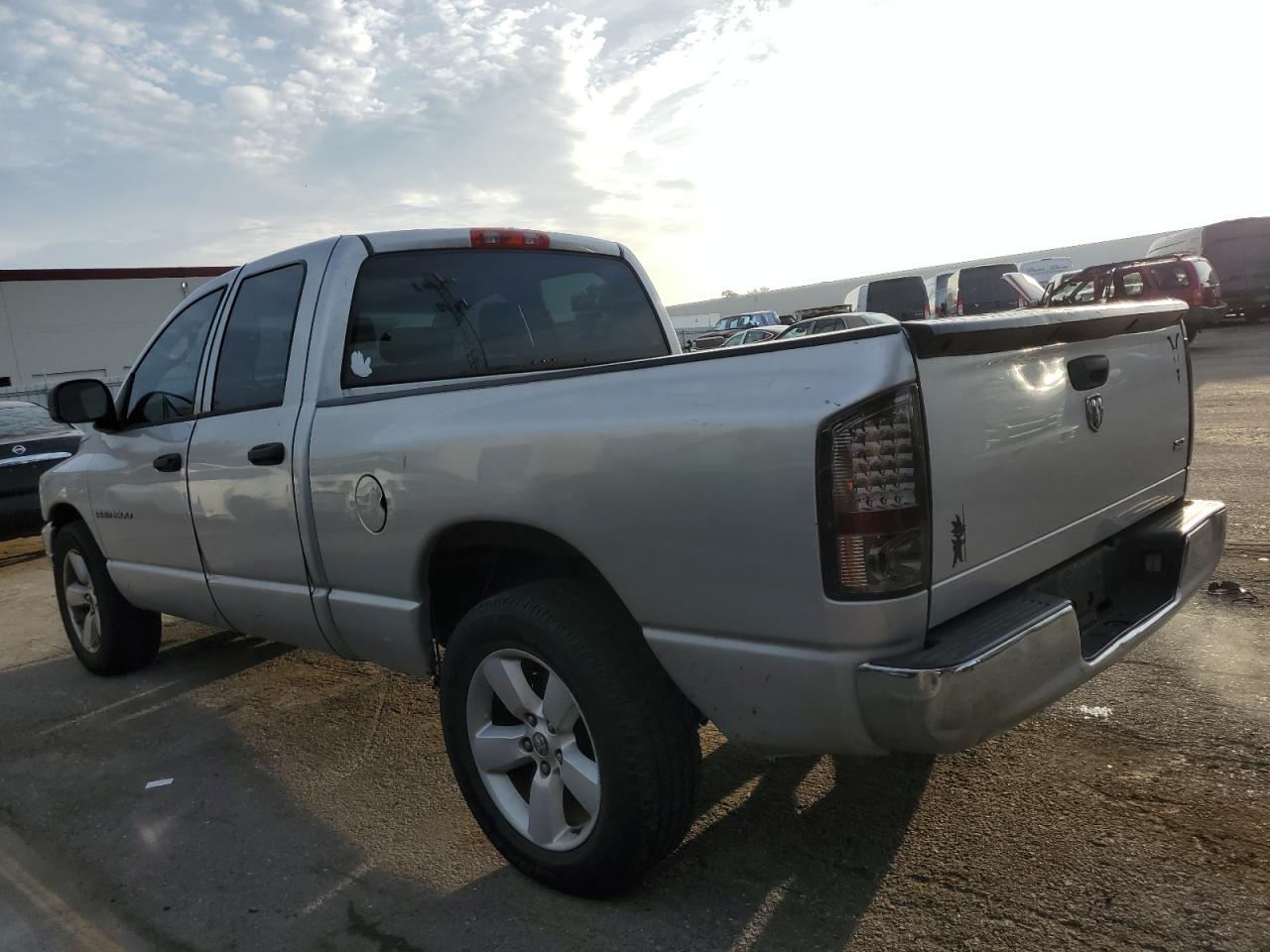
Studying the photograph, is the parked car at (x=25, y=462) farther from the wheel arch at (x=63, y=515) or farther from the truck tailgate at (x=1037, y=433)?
the truck tailgate at (x=1037, y=433)

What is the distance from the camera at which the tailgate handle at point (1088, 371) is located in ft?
8.10

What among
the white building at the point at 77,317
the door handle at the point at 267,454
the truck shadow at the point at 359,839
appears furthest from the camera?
the white building at the point at 77,317

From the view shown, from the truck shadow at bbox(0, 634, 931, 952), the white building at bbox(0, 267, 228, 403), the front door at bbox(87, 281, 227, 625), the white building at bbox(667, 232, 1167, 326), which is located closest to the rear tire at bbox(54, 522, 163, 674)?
the front door at bbox(87, 281, 227, 625)

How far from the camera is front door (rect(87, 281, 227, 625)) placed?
4.07 m

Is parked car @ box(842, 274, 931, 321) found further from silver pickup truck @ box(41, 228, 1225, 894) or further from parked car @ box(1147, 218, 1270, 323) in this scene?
silver pickup truck @ box(41, 228, 1225, 894)

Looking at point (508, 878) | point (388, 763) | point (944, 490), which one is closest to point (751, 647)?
point (944, 490)

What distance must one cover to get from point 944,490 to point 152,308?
3802cm

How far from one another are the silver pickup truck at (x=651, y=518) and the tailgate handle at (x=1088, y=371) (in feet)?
0.05

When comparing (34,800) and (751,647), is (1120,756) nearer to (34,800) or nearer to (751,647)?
(751,647)

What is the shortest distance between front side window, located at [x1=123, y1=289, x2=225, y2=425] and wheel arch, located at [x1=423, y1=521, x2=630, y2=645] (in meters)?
1.70

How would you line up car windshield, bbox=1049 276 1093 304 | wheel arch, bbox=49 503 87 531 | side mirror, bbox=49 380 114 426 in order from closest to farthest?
1. side mirror, bbox=49 380 114 426
2. wheel arch, bbox=49 503 87 531
3. car windshield, bbox=1049 276 1093 304

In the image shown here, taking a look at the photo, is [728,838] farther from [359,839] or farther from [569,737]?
[359,839]

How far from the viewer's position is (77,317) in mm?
33750

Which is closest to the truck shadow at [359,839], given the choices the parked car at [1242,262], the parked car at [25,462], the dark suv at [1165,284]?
the parked car at [25,462]
